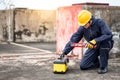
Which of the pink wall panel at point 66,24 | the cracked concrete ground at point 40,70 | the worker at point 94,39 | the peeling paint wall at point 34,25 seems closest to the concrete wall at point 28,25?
the peeling paint wall at point 34,25

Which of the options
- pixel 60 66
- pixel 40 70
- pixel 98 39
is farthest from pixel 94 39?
pixel 40 70

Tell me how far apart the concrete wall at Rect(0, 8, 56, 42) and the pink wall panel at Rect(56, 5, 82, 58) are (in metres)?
3.04

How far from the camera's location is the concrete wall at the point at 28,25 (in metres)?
11.6

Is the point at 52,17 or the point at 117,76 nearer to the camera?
the point at 117,76

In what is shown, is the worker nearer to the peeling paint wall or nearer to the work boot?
the work boot

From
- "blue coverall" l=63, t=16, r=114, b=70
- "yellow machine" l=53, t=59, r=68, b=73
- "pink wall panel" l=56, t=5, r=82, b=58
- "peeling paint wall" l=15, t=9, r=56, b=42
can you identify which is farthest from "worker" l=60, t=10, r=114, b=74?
"peeling paint wall" l=15, t=9, r=56, b=42

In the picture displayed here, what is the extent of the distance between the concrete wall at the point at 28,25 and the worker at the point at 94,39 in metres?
5.00

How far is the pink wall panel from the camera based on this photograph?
7971 mm

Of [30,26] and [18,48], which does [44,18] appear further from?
[18,48]

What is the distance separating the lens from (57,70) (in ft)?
21.0

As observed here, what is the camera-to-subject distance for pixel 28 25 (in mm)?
11617

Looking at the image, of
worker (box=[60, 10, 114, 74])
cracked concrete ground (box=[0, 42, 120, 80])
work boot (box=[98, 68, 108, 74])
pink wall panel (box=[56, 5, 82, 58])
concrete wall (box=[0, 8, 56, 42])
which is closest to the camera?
cracked concrete ground (box=[0, 42, 120, 80])

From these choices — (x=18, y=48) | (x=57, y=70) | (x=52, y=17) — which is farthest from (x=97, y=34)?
(x=52, y=17)

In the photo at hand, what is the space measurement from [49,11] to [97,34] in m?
5.31
